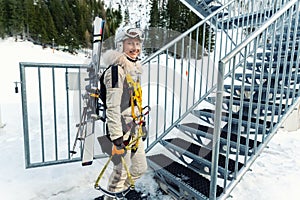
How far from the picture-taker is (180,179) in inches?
88.2

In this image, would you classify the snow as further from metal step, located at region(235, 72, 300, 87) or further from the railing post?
metal step, located at region(235, 72, 300, 87)

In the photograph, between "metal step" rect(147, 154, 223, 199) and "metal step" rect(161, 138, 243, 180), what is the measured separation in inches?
3.8

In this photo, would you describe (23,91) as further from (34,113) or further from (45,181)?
(34,113)

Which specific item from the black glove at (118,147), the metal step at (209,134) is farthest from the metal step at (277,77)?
the black glove at (118,147)

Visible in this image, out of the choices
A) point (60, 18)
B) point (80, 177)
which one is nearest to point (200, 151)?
point (80, 177)

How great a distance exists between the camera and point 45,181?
254 cm

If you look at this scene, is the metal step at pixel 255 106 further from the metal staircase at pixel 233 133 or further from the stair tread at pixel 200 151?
the stair tread at pixel 200 151

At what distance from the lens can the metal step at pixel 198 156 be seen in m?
2.19

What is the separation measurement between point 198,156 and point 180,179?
309 mm

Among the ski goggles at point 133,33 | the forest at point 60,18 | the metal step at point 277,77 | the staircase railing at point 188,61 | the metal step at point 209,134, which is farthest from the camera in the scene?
the forest at point 60,18

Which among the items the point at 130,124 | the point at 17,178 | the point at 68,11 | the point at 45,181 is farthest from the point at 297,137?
the point at 68,11

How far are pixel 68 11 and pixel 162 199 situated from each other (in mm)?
18546

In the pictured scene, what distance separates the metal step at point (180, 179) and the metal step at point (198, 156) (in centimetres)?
10

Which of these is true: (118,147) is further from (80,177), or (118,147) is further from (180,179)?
(80,177)
